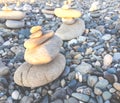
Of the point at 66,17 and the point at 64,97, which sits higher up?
the point at 66,17

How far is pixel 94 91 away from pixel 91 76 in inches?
7.8

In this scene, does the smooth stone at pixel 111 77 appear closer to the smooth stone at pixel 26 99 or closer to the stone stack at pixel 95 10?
the smooth stone at pixel 26 99

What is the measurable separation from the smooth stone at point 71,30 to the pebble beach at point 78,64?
1.7 inches

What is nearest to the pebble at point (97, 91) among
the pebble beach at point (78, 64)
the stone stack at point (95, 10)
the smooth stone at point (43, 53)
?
the pebble beach at point (78, 64)

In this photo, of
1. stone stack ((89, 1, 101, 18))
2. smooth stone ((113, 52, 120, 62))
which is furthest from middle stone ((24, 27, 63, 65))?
stone stack ((89, 1, 101, 18))

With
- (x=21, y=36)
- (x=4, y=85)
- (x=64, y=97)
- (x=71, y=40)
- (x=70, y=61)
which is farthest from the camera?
(x=21, y=36)

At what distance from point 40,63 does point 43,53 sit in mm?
105

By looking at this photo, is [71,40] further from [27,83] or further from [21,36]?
[27,83]

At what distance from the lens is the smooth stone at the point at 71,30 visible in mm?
4168

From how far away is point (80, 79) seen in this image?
318 centimetres

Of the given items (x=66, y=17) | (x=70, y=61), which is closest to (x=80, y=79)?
(x=70, y=61)

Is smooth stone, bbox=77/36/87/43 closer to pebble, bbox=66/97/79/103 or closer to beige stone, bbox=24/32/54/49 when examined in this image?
beige stone, bbox=24/32/54/49

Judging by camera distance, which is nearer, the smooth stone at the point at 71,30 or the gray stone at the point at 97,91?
the gray stone at the point at 97,91

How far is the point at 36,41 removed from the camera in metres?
3.25
